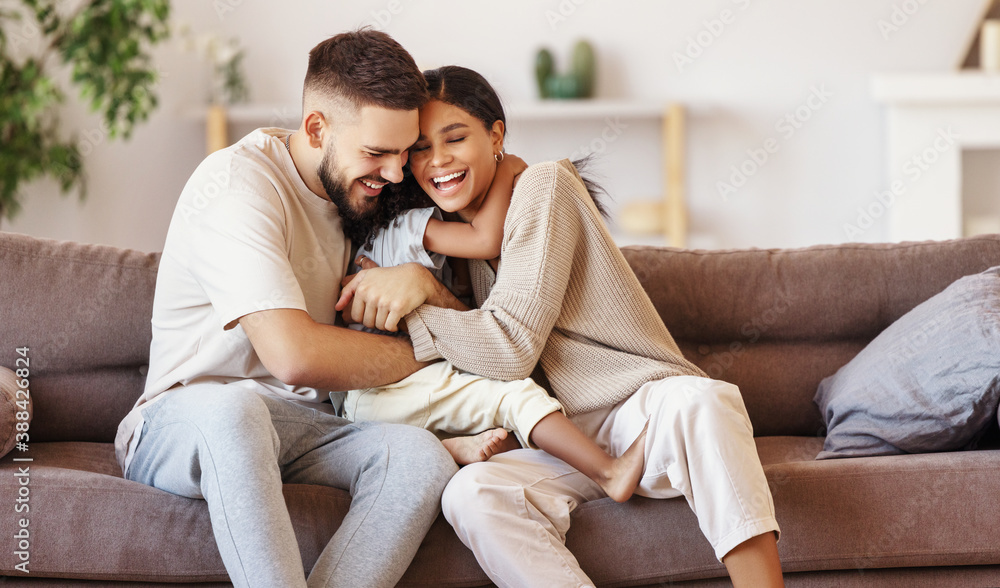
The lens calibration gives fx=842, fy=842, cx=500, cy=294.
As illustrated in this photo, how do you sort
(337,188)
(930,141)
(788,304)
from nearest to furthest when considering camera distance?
(337,188) → (788,304) → (930,141)

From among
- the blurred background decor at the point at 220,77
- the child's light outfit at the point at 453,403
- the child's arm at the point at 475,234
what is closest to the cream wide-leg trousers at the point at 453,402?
the child's light outfit at the point at 453,403

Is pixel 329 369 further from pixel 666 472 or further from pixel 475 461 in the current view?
pixel 666 472

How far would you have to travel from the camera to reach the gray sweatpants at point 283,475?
1.15 meters

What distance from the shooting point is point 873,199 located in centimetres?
415

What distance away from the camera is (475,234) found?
1584 mm

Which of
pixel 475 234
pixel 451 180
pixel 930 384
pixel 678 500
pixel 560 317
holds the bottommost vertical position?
pixel 678 500

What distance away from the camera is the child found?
1355mm

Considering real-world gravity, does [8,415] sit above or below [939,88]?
below

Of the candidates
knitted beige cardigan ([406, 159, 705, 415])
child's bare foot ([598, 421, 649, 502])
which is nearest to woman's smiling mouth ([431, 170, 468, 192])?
knitted beige cardigan ([406, 159, 705, 415])

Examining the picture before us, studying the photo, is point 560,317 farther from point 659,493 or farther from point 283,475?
point 283,475

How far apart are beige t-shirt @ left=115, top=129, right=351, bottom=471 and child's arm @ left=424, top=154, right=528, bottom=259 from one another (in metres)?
0.18

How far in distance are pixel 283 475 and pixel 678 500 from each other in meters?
0.67

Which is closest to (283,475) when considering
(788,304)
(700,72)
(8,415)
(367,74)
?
(8,415)

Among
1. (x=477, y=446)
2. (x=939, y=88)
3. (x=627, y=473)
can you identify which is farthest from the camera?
(x=939, y=88)
